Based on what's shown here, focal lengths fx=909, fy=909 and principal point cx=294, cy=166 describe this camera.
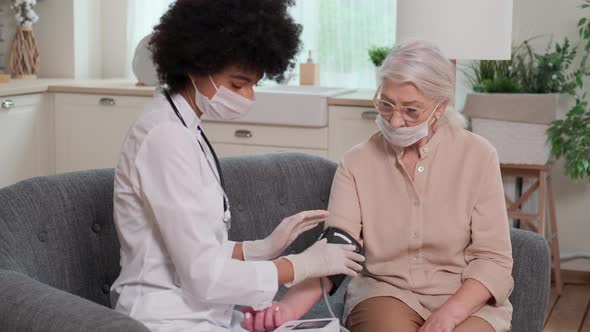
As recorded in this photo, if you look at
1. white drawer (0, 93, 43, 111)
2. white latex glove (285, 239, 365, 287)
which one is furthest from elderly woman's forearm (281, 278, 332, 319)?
white drawer (0, 93, 43, 111)

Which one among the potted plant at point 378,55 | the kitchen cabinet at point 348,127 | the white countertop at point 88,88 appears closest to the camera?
the kitchen cabinet at point 348,127

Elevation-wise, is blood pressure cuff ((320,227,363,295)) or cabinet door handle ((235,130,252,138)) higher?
cabinet door handle ((235,130,252,138))

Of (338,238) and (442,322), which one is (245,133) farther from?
(442,322)

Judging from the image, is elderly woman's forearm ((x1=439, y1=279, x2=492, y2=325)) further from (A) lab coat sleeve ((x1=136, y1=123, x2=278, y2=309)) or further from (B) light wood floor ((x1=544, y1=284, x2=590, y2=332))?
(B) light wood floor ((x1=544, y1=284, x2=590, y2=332))

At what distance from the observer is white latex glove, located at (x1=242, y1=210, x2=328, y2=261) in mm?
1947

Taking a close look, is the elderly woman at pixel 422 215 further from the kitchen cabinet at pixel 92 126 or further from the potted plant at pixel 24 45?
the potted plant at pixel 24 45

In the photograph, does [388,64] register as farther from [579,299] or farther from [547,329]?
[579,299]

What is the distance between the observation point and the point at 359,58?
4668 mm

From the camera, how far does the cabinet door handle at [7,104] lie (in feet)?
13.2

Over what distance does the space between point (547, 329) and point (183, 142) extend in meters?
2.47

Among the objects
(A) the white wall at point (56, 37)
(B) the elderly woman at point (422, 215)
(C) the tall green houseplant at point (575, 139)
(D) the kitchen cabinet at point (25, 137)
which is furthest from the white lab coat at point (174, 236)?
(A) the white wall at point (56, 37)

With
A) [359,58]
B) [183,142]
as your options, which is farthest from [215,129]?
[183,142]

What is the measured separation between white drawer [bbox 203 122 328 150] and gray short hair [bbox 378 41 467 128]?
5.75ft

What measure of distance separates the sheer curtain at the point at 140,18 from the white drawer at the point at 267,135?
1124 millimetres
